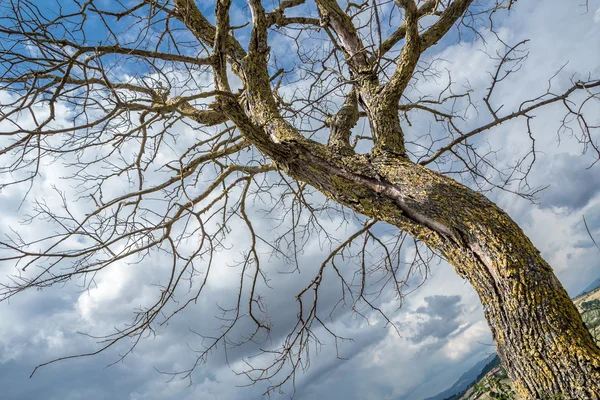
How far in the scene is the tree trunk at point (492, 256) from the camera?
1965 millimetres

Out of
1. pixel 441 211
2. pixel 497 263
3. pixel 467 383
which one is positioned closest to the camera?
pixel 497 263

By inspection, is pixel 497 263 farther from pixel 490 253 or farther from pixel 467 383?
pixel 467 383

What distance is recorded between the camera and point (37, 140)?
108 inches

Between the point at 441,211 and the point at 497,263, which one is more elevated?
the point at 441,211

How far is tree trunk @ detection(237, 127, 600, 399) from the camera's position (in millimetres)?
1965

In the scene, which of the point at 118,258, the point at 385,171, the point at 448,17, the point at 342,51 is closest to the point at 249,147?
the point at 342,51

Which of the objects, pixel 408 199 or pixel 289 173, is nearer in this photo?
pixel 408 199

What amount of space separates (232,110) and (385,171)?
4.08 feet

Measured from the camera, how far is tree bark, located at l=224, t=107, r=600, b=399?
1967 millimetres

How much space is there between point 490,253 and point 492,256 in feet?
0.07

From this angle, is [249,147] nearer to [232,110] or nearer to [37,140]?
[232,110]

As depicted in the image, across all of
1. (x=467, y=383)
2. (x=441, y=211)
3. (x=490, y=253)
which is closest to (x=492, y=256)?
(x=490, y=253)

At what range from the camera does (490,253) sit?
2246 mm

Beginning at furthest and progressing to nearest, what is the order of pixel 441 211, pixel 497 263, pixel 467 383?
pixel 467 383 < pixel 441 211 < pixel 497 263
